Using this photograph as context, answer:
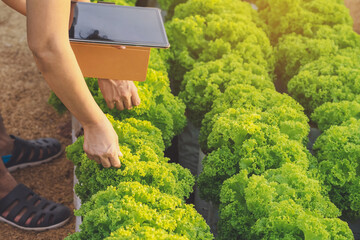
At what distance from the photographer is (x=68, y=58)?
2365 mm

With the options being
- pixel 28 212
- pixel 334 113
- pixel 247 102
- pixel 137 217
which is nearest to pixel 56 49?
pixel 137 217

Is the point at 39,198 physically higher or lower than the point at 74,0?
lower

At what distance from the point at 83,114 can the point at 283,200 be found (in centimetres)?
154

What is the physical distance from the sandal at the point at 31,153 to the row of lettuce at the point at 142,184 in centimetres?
153

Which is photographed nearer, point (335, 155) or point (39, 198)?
point (335, 155)

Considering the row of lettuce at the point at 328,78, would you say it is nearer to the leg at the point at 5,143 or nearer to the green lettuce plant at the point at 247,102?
the green lettuce plant at the point at 247,102

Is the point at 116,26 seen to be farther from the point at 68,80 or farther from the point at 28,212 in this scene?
the point at 28,212

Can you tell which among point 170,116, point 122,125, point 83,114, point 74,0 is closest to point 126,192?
point 83,114

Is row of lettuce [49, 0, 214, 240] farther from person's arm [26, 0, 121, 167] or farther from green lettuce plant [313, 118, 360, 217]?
green lettuce plant [313, 118, 360, 217]

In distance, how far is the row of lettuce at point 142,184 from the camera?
254 centimetres

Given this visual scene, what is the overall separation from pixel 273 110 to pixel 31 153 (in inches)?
125

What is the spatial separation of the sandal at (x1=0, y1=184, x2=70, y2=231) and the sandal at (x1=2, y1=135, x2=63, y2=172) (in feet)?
2.67

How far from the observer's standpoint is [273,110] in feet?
12.4

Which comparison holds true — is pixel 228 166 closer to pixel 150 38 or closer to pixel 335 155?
pixel 335 155
